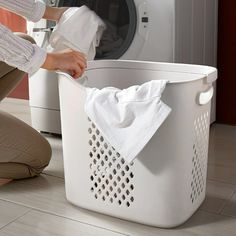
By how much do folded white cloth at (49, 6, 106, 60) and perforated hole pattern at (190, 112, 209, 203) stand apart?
17.4 inches

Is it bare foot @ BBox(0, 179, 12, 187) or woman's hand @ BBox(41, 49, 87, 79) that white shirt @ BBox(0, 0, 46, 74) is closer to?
woman's hand @ BBox(41, 49, 87, 79)

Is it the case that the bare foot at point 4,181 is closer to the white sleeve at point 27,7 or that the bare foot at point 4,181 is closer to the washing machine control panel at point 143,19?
the white sleeve at point 27,7

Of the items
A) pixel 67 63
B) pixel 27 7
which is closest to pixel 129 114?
pixel 67 63

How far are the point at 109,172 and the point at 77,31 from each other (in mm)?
464

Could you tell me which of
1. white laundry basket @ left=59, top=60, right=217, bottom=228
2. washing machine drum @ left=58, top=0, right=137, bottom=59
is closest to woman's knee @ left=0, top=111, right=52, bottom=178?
white laundry basket @ left=59, top=60, right=217, bottom=228

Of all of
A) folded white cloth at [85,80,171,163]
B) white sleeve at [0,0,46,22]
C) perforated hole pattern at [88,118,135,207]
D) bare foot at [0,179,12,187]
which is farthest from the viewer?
bare foot at [0,179,12,187]

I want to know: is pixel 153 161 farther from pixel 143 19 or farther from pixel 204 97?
pixel 143 19

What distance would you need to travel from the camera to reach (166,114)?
3.47 feet

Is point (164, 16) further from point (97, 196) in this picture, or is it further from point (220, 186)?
point (97, 196)

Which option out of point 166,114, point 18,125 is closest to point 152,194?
Answer: point 166,114

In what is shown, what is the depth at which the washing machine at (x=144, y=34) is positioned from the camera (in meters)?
1.64

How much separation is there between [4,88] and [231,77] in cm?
99

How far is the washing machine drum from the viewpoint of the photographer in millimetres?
1683

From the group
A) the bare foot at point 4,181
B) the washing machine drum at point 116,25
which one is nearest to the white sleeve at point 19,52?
the bare foot at point 4,181
